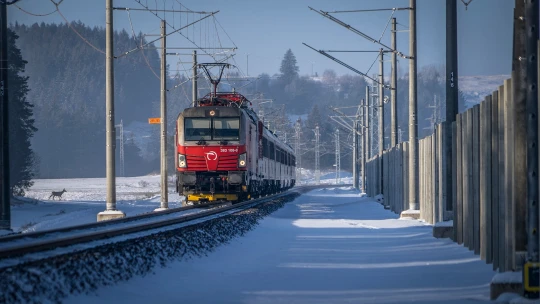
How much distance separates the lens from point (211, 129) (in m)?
31.2

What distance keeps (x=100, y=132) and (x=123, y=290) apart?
180 metres

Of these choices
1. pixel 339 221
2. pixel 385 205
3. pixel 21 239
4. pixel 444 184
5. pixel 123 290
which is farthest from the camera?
pixel 385 205

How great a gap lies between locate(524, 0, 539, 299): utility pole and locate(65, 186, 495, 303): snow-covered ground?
2.54 ft

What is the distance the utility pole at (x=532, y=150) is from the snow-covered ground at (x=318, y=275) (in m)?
0.77

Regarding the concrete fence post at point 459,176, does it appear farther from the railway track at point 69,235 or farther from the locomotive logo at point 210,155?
the locomotive logo at point 210,155

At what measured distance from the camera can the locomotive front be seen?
30.9 m

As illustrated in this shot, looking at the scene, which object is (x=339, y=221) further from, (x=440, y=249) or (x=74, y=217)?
(x=74, y=217)

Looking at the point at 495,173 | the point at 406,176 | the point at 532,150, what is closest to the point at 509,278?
the point at 532,150

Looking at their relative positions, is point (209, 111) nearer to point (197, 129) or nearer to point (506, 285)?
point (197, 129)

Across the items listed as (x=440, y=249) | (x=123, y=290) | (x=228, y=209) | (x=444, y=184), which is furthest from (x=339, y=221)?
(x=123, y=290)

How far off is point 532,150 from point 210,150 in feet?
73.5

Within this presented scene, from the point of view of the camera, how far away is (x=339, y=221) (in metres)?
25.3

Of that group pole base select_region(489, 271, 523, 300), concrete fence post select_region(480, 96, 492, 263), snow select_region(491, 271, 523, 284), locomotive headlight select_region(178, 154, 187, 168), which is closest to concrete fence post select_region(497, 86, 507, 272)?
concrete fence post select_region(480, 96, 492, 263)

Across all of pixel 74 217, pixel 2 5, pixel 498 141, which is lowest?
pixel 74 217
